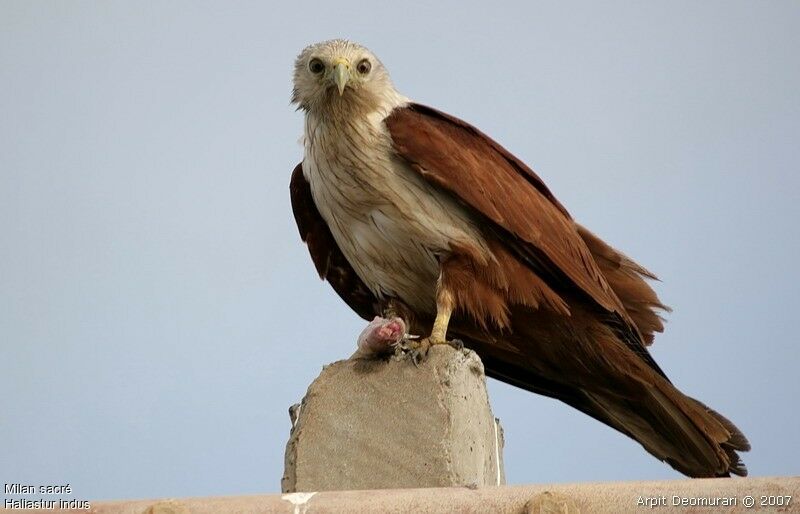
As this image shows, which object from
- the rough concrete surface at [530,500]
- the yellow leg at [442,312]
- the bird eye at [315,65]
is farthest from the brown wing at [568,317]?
the rough concrete surface at [530,500]

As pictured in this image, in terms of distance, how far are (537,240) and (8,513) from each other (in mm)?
2985

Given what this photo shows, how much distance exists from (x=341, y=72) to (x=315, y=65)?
11.2 inches

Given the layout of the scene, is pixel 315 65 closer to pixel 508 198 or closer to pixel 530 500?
pixel 508 198

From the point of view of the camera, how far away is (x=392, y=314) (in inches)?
243

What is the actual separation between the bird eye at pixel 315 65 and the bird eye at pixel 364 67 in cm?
19

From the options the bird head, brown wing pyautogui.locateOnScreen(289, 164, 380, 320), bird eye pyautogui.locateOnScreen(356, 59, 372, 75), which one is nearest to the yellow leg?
brown wing pyautogui.locateOnScreen(289, 164, 380, 320)

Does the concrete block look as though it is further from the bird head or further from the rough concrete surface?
the bird head

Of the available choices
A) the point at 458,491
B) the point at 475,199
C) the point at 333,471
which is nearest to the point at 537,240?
the point at 475,199

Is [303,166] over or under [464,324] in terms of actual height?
over

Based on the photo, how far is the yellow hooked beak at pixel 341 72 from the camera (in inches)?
238

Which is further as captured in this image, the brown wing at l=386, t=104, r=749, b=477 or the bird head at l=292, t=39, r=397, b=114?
the bird head at l=292, t=39, r=397, b=114

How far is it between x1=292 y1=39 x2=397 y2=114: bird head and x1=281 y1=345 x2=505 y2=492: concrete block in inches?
65.2

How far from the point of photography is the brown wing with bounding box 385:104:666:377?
19.1 ft

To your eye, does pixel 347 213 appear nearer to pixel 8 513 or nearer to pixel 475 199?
pixel 475 199
